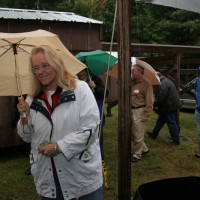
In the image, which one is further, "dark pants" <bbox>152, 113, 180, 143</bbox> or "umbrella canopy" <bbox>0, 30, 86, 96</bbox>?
"dark pants" <bbox>152, 113, 180, 143</bbox>

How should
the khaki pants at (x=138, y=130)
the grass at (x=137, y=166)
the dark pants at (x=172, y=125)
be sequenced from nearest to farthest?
the grass at (x=137, y=166) → the khaki pants at (x=138, y=130) → the dark pants at (x=172, y=125)

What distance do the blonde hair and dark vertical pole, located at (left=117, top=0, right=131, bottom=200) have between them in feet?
3.82

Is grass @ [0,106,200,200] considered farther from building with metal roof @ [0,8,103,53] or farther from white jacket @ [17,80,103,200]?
white jacket @ [17,80,103,200]

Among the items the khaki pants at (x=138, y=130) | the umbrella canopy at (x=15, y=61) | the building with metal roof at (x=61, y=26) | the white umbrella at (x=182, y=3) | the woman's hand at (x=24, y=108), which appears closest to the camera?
the woman's hand at (x=24, y=108)

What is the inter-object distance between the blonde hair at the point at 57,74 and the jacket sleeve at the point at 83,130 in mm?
81

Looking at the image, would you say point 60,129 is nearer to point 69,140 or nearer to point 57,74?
point 69,140

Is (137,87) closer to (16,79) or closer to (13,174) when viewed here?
(13,174)

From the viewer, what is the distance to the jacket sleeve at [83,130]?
2455 mm

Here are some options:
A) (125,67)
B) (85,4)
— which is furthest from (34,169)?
(85,4)

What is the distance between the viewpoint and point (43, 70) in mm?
2533

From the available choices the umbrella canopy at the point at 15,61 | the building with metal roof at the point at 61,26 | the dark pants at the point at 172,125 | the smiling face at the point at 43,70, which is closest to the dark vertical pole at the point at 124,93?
the umbrella canopy at the point at 15,61

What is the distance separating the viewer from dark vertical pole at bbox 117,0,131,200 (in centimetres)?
362

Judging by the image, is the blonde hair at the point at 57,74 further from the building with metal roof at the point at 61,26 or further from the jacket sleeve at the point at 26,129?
the building with metal roof at the point at 61,26

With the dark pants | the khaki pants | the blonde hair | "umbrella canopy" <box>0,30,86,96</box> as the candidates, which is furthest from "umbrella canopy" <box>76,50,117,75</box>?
the blonde hair
